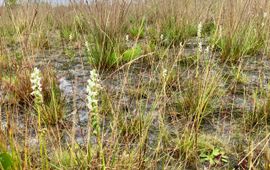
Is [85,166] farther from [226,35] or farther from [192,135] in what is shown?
[226,35]

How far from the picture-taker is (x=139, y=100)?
230 centimetres

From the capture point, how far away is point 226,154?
182cm

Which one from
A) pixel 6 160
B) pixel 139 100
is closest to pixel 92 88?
pixel 6 160

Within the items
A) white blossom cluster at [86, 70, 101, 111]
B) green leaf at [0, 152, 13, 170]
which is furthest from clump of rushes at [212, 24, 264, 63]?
green leaf at [0, 152, 13, 170]

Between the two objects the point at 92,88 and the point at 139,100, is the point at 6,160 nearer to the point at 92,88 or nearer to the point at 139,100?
the point at 92,88

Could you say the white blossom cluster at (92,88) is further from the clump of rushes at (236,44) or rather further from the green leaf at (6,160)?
the clump of rushes at (236,44)

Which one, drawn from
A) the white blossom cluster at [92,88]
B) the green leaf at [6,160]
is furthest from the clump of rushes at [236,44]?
the green leaf at [6,160]

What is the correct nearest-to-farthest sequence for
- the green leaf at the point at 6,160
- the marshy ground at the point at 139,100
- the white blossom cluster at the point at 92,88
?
the white blossom cluster at the point at 92,88 < the green leaf at the point at 6,160 < the marshy ground at the point at 139,100

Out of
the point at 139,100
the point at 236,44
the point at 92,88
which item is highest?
the point at 92,88

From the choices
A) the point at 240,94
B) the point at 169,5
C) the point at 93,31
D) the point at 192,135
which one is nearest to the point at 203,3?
the point at 169,5

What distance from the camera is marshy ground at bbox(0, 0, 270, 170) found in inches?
57.9

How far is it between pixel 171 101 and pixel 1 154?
4.46 ft

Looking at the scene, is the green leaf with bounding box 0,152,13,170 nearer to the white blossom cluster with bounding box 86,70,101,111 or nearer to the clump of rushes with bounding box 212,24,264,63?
the white blossom cluster with bounding box 86,70,101,111

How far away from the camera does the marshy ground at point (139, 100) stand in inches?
57.9
